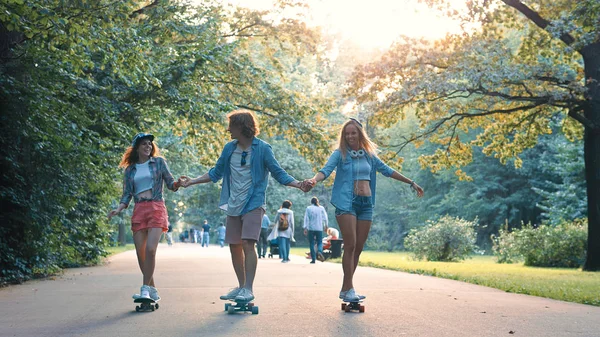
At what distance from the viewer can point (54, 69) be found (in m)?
13.1

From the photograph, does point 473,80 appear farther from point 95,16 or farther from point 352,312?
point 352,312

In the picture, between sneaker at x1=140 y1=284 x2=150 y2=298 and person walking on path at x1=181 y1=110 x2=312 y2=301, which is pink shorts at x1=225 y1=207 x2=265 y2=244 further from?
sneaker at x1=140 y1=284 x2=150 y2=298

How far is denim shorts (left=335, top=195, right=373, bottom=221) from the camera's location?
920 centimetres

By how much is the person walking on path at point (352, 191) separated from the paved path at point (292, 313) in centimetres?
61

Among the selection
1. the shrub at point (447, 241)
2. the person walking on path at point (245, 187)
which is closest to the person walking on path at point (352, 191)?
the person walking on path at point (245, 187)

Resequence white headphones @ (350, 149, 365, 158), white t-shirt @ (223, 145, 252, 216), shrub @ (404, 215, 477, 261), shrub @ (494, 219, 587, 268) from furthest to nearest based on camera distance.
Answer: shrub @ (404, 215, 477, 261)
shrub @ (494, 219, 587, 268)
white headphones @ (350, 149, 365, 158)
white t-shirt @ (223, 145, 252, 216)

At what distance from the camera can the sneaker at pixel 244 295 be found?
871cm

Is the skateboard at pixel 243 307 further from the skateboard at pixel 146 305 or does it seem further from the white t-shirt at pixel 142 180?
the white t-shirt at pixel 142 180

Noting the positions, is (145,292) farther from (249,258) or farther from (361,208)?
(361,208)

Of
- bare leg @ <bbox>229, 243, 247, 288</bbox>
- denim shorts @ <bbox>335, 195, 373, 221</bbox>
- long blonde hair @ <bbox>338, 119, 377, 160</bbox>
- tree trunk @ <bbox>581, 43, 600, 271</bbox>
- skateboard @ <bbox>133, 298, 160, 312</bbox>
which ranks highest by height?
tree trunk @ <bbox>581, 43, 600, 271</bbox>

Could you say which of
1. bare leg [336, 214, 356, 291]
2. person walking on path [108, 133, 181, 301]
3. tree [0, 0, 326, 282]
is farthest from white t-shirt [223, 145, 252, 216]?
tree [0, 0, 326, 282]

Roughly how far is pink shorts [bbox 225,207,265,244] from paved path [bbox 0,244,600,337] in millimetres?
797

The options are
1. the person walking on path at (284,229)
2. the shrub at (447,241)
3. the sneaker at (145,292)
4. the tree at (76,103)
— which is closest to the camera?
the sneaker at (145,292)

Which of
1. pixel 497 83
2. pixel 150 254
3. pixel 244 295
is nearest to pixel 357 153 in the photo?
pixel 244 295
